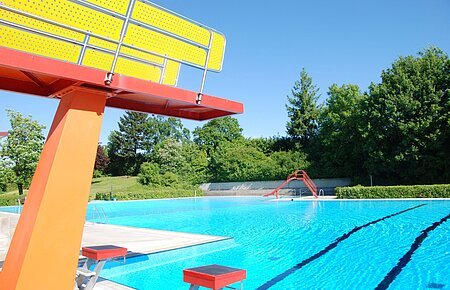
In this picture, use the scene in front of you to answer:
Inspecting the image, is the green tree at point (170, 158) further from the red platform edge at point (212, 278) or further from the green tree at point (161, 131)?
the red platform edge at point (212, 278)

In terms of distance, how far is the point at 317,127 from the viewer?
48.9m

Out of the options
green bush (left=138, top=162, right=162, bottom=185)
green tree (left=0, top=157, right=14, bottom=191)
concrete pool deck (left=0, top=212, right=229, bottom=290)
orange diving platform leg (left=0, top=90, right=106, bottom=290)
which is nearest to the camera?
orange diving platform leg (left=0, top=90, right=106, bottom=290)

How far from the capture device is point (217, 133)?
60.7m

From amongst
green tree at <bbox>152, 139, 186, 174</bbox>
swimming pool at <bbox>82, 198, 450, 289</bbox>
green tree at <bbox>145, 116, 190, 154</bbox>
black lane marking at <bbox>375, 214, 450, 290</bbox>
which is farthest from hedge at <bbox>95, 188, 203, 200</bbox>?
black lane marking at <bbox>375, 214, 450, 290</bbox>

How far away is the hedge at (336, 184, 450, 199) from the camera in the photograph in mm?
24547

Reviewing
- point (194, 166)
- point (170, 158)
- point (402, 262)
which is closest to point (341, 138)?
point (194, 166)

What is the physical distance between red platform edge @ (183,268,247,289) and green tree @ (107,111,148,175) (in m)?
59.0

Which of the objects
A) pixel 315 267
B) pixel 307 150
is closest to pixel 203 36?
pixel 315 267

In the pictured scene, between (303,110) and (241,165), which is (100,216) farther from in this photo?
(303,110)

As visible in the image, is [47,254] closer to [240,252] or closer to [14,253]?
[14,253]

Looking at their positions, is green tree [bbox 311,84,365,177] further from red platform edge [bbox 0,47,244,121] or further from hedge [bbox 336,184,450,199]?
red platform edge [bbox 0,47,244,121]

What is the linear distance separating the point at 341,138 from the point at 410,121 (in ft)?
27.8

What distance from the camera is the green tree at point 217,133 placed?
60.8 metres

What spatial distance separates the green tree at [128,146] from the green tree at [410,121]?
41.5 meters
